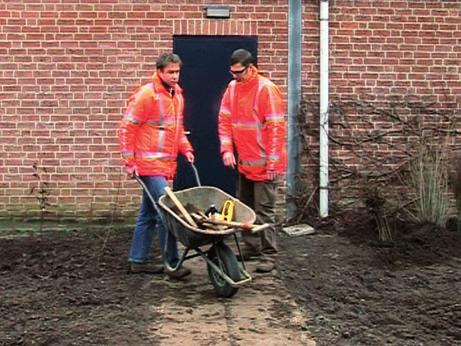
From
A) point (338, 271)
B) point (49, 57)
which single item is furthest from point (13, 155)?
point (338, 271)

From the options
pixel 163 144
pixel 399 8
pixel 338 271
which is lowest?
pixel 338 271

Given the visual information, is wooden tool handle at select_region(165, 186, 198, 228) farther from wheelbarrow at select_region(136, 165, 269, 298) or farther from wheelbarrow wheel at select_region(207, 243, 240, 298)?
wheelbarrow wheel at select_region(207, 243, 240, 298)

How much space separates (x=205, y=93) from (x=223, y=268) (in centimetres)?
376

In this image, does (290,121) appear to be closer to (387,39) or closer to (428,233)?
(387,39)

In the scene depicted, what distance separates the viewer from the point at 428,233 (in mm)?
8852

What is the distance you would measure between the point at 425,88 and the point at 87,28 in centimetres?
430

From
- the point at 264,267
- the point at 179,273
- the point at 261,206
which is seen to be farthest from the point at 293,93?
the point at 179,273

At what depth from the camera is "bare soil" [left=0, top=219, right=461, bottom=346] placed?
18.9 feet

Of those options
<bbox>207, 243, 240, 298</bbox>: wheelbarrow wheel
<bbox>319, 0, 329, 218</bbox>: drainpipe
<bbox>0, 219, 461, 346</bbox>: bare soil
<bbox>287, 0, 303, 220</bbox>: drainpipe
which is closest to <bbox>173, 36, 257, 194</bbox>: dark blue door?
<bbox>287, 0, 303, 220</bbox>: drainpipe

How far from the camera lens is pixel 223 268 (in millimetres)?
6543

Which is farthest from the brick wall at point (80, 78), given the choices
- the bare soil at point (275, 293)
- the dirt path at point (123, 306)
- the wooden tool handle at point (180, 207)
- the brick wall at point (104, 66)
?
the wooden tool handle at point (180, 207)

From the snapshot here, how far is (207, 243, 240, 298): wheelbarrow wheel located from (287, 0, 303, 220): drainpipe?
3.34 metres

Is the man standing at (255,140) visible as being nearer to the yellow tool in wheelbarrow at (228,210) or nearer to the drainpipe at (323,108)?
the yellow tool in wheelbarrow at (228,210)

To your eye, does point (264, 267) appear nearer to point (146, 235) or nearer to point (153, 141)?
point (146, 235)
